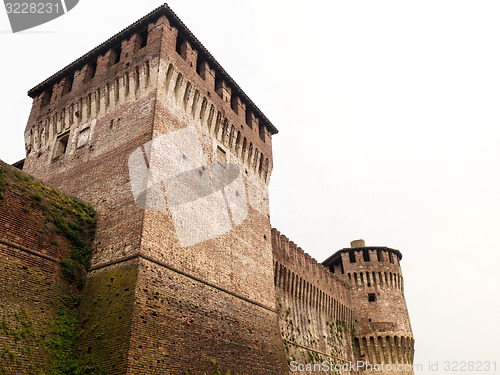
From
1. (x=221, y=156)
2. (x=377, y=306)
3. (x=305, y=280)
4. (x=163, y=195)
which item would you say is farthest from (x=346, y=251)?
(x=163, y=195)

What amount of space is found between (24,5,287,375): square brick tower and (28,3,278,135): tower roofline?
5 cm

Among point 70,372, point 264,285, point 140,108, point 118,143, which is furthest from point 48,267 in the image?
point 264,285

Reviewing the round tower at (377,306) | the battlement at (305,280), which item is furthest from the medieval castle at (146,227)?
the round tower at (377,306)

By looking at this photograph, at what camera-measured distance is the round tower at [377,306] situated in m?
28.0

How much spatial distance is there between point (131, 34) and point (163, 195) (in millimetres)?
7536

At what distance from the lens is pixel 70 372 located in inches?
396

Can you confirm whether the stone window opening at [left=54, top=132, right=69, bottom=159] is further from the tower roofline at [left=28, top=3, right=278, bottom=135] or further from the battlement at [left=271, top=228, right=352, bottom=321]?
the battlement at [left=271, top=228, right=352, bottom=321]

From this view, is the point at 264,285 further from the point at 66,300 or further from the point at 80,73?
the point at 80,73

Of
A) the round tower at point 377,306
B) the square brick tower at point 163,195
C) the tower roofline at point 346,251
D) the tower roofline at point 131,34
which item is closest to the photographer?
the square brick tower at point 163,195

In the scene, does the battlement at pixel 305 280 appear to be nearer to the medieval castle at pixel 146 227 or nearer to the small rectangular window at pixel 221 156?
the medieval castle at pixel 146 227

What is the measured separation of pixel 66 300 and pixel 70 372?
199cm

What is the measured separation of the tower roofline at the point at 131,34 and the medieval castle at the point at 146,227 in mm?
58

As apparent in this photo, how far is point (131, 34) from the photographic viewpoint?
53.5ft

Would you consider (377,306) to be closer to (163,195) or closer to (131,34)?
(163,195)
